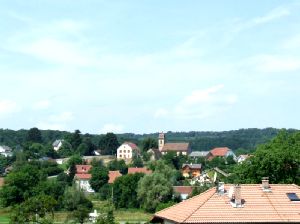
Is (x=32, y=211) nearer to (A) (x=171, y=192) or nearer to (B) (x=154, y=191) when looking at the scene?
(B) (x=154, y=191)

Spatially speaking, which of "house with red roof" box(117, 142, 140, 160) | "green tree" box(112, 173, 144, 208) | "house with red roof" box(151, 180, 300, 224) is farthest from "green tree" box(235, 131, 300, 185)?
"house with red roof" box(117, 142, 140, 160)

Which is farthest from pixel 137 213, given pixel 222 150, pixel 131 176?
pixel 222 150

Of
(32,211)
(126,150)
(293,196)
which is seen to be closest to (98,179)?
(32,211)

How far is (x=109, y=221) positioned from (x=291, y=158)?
46.3 feet

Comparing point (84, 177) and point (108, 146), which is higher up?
point (108, 146)

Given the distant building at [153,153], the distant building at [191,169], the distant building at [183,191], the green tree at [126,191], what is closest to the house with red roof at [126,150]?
the distant building at [153,153]

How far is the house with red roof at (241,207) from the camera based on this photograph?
97.7 ft

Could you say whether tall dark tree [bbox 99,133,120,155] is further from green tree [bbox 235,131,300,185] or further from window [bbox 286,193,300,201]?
window [bbox 286,193,300,201]

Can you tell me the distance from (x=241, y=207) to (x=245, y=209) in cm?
26

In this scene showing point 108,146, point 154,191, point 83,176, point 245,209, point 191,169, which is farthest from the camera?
point 108,146

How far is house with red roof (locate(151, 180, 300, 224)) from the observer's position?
97.7 feet

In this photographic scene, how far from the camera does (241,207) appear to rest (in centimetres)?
3080

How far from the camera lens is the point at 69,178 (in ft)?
384

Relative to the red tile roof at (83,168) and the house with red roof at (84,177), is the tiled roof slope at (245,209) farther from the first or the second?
the red tile roof at (83,168)
